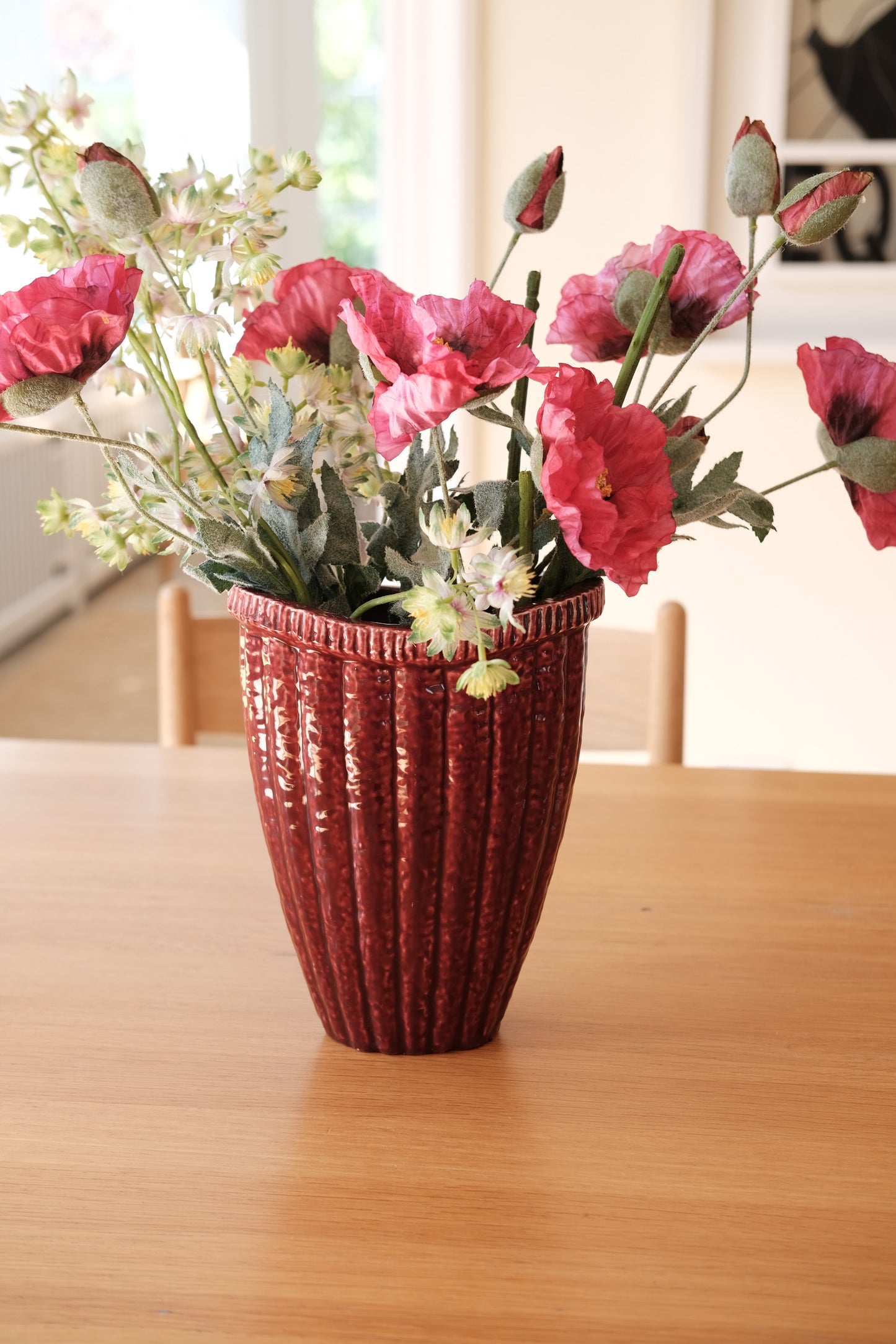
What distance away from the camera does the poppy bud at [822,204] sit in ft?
1.80

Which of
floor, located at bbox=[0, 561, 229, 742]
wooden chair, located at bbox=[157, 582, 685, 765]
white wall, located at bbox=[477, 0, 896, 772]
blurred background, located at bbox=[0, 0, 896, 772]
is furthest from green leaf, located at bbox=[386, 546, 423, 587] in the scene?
floor, located at bbox=[0, 561, 229, 742]

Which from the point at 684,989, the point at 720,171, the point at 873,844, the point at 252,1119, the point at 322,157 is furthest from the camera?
the point at 322,157

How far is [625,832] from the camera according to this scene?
1021 mm

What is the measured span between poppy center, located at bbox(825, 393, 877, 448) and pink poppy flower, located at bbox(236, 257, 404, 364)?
0.78ft

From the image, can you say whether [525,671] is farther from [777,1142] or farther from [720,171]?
[720,171]

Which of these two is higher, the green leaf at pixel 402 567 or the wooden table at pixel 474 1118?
the green leaf at pixel 402 567

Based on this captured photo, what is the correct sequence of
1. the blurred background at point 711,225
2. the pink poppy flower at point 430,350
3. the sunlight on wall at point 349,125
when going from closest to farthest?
→ the pink poppy flower at point 430,350 < the blurred background at point 711,225 < the sunlight on wall at point 349,125

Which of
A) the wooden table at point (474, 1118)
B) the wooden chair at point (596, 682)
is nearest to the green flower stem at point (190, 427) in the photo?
the wooden table at point (474, 1118)

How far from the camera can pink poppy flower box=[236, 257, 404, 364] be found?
2.10 feet

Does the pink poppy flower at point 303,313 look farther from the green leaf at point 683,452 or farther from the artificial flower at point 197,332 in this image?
the green leaf at point 683,452

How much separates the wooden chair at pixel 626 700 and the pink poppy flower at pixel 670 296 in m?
0.67

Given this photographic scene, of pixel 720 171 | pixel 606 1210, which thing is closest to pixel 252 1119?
pixel 606 1210

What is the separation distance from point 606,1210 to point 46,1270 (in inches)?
9.6

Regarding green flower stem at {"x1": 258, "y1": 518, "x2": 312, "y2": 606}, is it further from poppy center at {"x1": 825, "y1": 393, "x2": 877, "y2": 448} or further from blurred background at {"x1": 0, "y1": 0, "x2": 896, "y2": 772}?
blurred background at {"x1": 0, "y1": 0, "x2": 896, "y2": 772}
